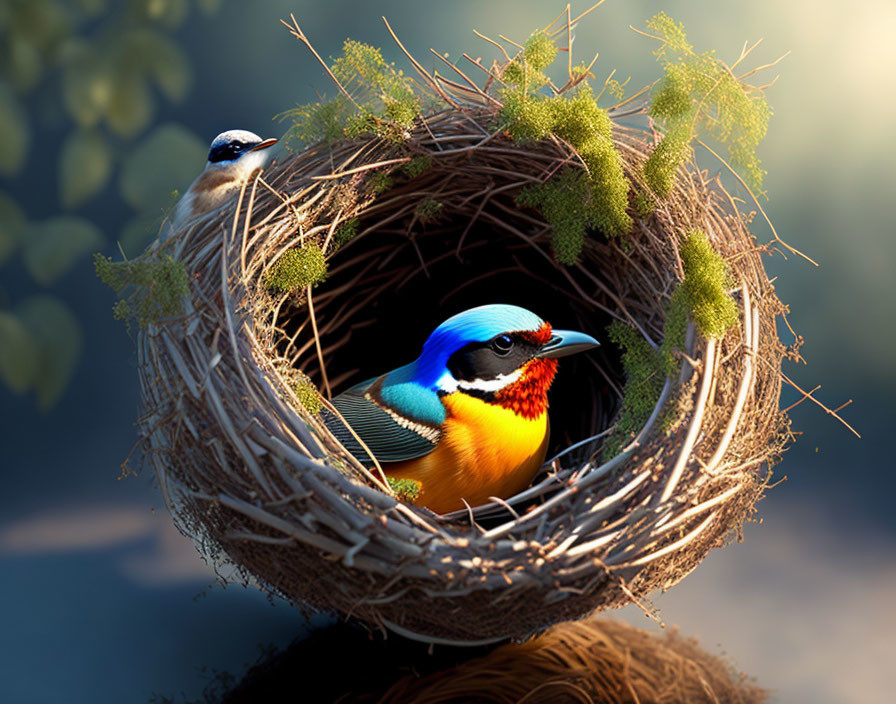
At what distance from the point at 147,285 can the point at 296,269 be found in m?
0.23

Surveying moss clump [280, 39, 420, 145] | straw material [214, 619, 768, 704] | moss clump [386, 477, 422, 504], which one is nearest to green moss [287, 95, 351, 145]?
moss clump [280, 39, 420, 145]

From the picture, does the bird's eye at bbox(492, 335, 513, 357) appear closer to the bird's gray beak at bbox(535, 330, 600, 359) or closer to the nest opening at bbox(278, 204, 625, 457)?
the bird's gray beak at bbox(535, 330, 600, 359)

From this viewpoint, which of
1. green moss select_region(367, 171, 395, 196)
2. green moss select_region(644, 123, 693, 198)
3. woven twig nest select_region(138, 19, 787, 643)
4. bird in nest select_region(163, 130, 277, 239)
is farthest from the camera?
bird in nest select_region(163, 130, 277, 239)

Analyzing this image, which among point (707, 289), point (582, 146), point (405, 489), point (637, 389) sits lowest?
point (405, 489)

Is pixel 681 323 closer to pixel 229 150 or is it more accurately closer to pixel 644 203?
pixel 644 203

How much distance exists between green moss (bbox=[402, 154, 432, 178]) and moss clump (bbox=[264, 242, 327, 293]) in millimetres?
208

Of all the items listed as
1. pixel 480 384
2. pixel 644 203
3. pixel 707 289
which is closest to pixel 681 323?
pixel 707 289

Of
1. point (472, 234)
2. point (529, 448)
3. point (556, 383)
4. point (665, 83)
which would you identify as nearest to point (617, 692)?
point (529, 448)

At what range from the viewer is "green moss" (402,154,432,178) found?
4.62 ft

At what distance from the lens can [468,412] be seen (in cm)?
133

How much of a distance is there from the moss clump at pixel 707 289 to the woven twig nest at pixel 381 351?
0.02 metres

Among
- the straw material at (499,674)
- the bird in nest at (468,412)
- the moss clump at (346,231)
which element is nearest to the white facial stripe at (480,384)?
the bird in nest at (468,412)

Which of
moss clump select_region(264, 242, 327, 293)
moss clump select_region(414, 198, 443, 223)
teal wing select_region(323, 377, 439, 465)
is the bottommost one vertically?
teal wing select_region(323, 377, 439, 465)

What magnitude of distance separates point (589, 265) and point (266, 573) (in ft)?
2.58
